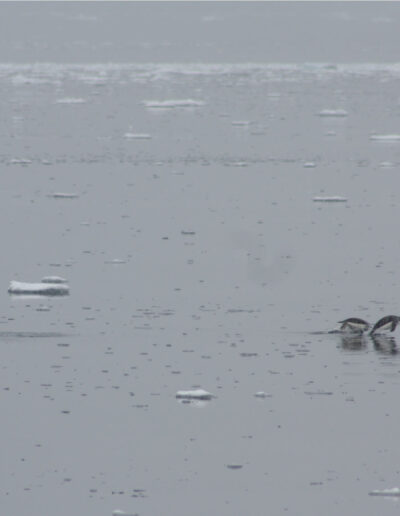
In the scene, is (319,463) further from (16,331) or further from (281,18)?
(281,18)


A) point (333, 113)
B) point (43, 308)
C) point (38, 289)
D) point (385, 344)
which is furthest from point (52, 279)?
point (333, 113)

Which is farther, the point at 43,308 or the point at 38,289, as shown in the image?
the point at 38,289

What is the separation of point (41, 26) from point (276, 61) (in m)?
38.8

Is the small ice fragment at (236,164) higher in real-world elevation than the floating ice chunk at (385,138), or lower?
higher

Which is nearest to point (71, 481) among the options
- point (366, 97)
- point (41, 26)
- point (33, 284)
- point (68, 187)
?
point (33, 284)

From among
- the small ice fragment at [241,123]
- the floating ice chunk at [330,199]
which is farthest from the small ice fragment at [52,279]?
the small ice fragment at [241,123]

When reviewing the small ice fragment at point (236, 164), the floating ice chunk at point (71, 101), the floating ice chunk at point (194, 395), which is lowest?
the floating ice chunk at point (71, 101)

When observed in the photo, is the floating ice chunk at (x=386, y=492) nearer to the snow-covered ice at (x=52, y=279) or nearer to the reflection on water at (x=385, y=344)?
the reflection on water at (x=385, y=344)

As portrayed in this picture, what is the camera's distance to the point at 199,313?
1159cm

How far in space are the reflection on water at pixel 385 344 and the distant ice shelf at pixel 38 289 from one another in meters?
2.81

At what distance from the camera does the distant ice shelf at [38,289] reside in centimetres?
1241

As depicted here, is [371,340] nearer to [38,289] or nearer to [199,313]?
[199,313]

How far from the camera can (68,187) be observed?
19.8 m

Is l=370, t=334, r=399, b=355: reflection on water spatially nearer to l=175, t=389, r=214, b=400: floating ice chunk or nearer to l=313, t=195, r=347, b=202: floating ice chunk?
l=175, t=389, r=214, b=400: floating ice chunk
